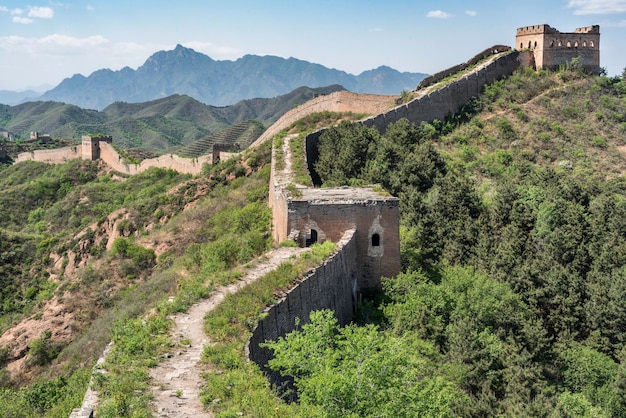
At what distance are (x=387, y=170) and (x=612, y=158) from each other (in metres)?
18.7

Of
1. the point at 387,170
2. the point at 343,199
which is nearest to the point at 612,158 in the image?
the point at 387,170

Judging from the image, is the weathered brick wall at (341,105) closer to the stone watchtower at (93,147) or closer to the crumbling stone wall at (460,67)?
the crumbling stone wall at (460,67)

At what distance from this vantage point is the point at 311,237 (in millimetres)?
17484

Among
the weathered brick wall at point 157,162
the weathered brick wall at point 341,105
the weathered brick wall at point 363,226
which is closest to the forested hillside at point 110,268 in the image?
the weathered brick wall at point 157,162

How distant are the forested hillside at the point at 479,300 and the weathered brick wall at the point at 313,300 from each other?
0.61 metres

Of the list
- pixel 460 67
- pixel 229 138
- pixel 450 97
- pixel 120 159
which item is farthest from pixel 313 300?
pixel 229 138

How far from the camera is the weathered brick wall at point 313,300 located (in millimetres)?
10812

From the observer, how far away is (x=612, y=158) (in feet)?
129

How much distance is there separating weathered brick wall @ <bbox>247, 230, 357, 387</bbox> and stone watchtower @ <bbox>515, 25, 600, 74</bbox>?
1349 inches

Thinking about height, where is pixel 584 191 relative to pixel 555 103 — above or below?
below

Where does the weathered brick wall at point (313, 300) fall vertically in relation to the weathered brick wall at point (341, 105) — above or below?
below

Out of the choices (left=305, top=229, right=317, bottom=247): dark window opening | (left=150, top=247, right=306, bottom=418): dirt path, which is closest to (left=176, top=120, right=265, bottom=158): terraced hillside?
(left=305, top=229, right=317, bottom=247): dark window opening

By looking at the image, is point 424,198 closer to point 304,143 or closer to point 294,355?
point 304,143

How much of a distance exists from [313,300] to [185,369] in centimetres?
442
